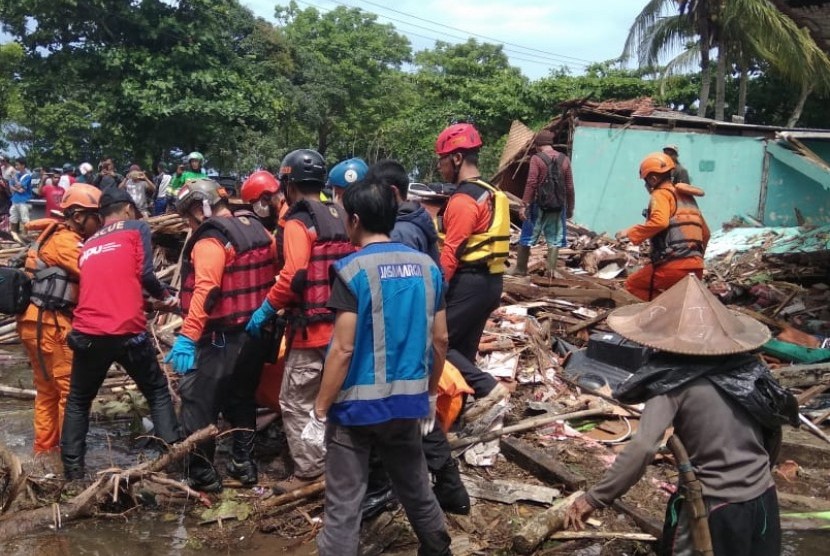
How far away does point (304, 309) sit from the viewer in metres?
4.55

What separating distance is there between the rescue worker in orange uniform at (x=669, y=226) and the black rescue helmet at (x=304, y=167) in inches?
122

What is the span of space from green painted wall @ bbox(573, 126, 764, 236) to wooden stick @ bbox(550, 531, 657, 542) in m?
13.5

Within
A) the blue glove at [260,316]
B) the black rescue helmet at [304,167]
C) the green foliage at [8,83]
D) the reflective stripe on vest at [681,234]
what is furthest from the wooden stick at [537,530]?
the green foliage at [8,83]

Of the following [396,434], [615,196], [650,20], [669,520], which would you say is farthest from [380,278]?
[650,20]

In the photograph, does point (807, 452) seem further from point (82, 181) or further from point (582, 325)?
point (82, 181)

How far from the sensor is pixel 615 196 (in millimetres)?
16969

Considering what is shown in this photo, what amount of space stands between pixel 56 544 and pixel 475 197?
3.38 meters

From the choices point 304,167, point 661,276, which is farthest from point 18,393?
point 661,276

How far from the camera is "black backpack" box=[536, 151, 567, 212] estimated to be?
9922 mm

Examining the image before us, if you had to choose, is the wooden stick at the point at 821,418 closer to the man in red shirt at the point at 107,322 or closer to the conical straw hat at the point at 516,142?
the man in red shirt at the point at 107,322

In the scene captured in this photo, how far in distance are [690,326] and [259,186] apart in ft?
11.2

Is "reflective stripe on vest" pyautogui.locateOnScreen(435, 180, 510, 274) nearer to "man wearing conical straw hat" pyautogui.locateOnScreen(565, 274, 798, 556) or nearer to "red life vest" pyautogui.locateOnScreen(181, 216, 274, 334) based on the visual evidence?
"red life vest" pyautogui.locateOnScreen(181, 216, 274, 334)

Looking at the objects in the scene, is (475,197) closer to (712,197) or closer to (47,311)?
(47,311)

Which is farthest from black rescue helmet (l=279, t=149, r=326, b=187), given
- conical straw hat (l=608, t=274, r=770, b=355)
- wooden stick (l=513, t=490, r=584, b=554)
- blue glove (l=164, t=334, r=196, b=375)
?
wooden stick (l=513, t=490, r=584, b=554)
